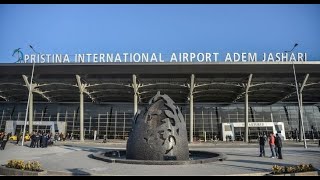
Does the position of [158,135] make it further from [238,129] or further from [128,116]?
[128,116]

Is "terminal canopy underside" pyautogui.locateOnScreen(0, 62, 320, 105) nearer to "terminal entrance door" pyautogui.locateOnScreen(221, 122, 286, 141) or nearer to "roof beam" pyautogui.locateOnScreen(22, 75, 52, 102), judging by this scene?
"roof beam" pyautogui.locateOnScreen(22, 75, 52, 102)

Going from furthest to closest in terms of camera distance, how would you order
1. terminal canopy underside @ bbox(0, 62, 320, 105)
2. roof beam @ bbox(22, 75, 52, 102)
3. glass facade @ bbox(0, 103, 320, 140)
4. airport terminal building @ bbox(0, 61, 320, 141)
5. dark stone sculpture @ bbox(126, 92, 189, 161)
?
glass facade @ bbox(0, 103, 320, 140), roof beam @ bbox(22, 75, 52, 102), airport terminal building @ bbox(0, 61, 320, 141), terminal canopy underside @ bbox(0, 62, 320, 105), dark stone sculpture @ bbox(126, 92, 189, 161)

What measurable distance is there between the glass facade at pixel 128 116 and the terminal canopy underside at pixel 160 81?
245 centimetres

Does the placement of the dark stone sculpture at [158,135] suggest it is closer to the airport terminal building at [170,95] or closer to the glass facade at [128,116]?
the airport terminal building at [170,95]

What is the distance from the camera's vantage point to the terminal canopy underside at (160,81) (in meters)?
51.1

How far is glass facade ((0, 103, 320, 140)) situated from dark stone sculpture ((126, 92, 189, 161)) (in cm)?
4992

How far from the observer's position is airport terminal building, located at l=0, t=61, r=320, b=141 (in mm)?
51656

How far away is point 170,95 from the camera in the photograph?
6556 cm

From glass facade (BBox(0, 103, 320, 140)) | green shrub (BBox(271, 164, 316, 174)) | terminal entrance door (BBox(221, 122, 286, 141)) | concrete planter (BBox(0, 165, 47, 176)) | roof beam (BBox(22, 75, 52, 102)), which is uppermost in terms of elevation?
roof beam (BBox(22, 75, 52, 102))

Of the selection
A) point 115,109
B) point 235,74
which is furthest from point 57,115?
point 235,74

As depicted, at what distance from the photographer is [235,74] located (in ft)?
174

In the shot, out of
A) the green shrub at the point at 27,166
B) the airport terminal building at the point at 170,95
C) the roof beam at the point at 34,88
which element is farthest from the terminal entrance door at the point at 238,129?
the green shrub at the point at 27,166

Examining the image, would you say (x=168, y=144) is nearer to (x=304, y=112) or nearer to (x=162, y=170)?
(x=162, y=170)

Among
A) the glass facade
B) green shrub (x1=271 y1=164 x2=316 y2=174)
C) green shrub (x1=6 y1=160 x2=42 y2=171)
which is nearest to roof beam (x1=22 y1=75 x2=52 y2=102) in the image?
the glass facade
